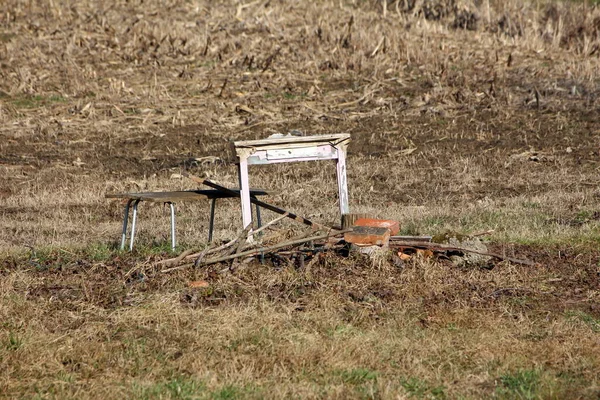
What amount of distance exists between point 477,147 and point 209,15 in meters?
10.2

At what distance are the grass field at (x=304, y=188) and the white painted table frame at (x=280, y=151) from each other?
0.57 m

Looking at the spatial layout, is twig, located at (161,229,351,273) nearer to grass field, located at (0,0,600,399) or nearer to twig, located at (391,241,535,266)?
grass field, located at (0,0,600,399)

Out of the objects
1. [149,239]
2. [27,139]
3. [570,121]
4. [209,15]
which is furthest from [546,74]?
[149,239]

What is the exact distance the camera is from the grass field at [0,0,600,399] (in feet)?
20.5

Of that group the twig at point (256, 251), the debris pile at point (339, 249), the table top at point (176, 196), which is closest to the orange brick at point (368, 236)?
the debris pile at point (339, 249)

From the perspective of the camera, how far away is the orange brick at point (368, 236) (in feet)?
27.7

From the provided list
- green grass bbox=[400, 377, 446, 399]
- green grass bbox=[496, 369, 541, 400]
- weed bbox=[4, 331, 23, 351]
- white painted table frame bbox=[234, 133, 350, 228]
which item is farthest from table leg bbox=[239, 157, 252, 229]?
green grass bbox=[496, 369, 541, 400]

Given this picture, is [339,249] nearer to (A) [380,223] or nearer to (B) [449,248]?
(A) [380,223]

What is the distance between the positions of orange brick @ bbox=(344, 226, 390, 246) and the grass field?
23cm

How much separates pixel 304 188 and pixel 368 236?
5.99m

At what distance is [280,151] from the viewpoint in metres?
9.23

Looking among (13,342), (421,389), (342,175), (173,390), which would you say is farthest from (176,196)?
(421,389)

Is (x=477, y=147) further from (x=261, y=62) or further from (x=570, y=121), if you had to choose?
(x=261, y=62)

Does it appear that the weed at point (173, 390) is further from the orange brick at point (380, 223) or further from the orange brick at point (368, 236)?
the orange brick at point (380, 223)
